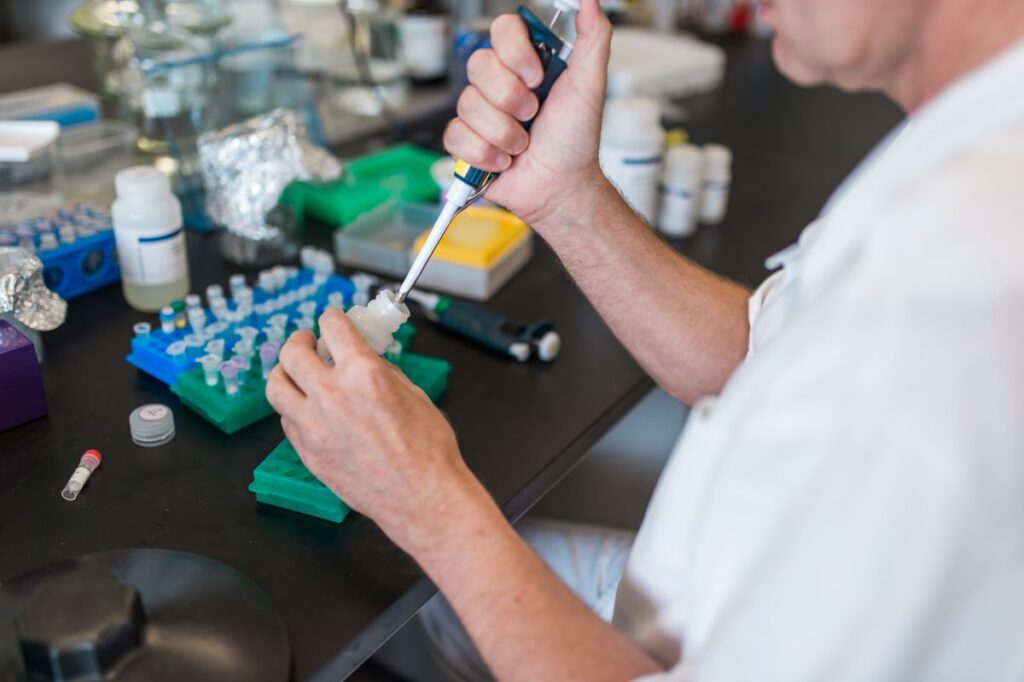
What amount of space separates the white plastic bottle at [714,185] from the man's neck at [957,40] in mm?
760

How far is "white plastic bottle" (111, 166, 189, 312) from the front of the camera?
3.47 feet

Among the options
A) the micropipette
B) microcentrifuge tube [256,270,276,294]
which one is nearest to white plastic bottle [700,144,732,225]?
the micropipette

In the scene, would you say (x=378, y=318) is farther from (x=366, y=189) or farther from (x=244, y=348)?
(x=366, y=189)

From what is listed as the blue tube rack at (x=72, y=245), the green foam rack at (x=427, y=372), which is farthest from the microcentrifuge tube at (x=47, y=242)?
the green foam rack at (x=427, y=372)

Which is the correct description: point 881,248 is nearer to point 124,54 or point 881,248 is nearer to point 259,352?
point 259,352

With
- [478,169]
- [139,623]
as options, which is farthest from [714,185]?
[139,623]

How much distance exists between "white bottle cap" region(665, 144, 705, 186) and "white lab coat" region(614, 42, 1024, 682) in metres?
0.81

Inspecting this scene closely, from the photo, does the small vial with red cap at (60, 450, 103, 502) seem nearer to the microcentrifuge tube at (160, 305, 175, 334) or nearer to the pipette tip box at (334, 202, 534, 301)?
the microcentrifuge tube at (160, 305, 175, 334)

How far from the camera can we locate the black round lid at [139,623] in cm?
63

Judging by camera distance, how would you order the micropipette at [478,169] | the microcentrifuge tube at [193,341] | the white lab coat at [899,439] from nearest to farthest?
the white lab coat at [899,439], the micropipette at [478,169], the microcentrifuge tube at [193,341]

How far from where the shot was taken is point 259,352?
97cm

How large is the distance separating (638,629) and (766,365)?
0.27 meters

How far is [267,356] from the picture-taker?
949 mm

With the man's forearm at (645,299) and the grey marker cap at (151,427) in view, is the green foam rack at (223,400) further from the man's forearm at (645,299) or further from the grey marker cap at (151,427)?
the man's forearm at (645,299)
